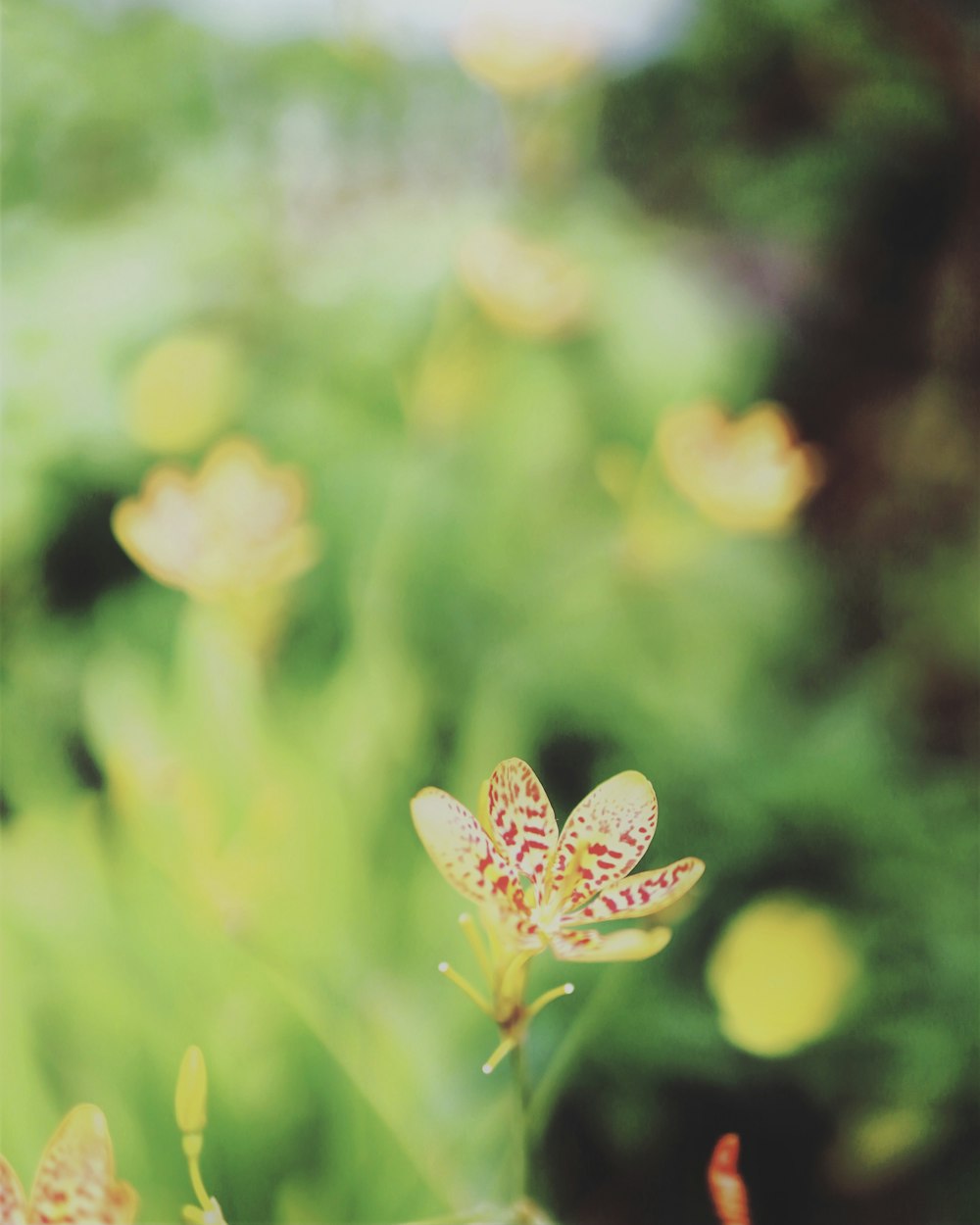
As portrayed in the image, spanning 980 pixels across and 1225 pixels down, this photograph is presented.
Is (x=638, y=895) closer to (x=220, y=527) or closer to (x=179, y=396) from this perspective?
(x=220, y=527)

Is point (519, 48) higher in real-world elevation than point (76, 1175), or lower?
higher

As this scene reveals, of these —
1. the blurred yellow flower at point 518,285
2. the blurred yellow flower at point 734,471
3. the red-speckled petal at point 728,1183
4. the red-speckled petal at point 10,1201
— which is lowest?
the red-speckled petal at point 728,1183

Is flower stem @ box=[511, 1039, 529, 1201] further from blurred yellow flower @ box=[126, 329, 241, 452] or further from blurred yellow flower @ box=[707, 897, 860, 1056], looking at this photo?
blurred yellow flower @ box=[126, 329, 241, 452]

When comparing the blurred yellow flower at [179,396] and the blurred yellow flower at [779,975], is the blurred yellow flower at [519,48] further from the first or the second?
the blurred yellow flower at [779,975]

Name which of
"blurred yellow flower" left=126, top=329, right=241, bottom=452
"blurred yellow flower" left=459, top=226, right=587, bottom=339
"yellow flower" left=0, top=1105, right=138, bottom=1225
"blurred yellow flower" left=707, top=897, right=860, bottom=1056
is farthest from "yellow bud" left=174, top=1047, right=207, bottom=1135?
"blurred yellow flower" left=459, top=226, right=587, bottom=339

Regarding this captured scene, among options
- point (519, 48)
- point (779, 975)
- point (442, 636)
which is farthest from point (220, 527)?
point (519, 48)

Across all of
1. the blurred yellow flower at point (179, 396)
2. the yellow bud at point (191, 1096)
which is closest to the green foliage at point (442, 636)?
the blurred yellow flower at point (179, 396)

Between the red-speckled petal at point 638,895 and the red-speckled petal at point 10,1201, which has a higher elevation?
the red-speckled petal at point 10,1201
